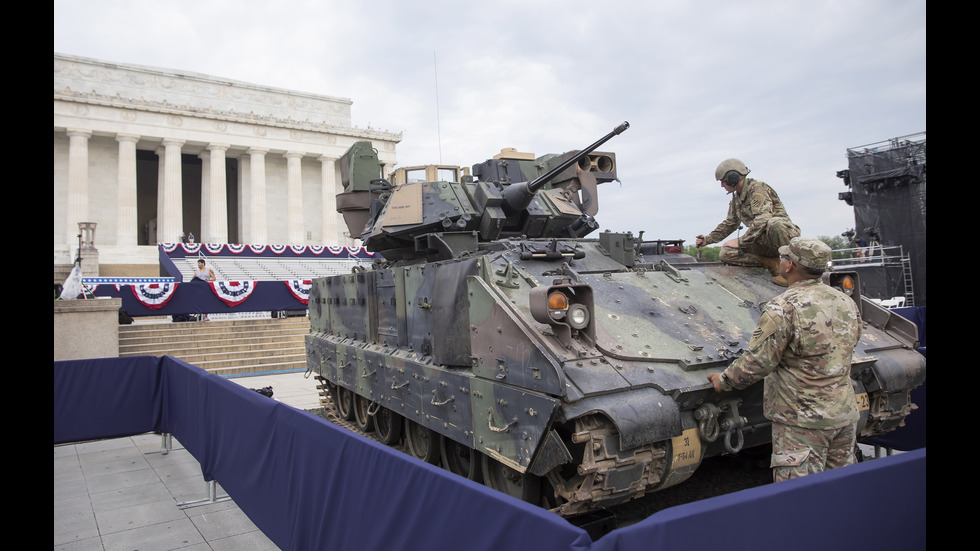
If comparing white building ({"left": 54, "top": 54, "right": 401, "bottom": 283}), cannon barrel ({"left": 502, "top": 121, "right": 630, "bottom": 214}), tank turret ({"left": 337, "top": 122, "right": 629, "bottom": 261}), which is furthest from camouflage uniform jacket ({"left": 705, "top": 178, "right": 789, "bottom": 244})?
white building ({"left": 54, "top": 54, "right": 401, "bottom": 283})

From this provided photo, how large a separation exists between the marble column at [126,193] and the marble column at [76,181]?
5.72 feet

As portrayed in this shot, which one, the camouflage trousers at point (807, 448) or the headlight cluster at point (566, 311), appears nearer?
the camouflage trousers at point (807, 448)

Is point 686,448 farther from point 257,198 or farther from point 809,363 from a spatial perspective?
point 257,198

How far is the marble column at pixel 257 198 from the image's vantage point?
42.7 m

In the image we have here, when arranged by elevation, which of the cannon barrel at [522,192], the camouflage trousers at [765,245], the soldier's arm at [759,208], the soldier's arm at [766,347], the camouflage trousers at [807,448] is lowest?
the camouflage trousers at [807,448]

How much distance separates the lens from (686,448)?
4.66 metres

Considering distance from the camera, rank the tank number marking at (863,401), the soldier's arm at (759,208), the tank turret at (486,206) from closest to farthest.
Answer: the tank number marking at (863,401), the soldier's arm at (759,208), the tank turret at (486,206)

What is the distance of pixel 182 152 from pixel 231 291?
29049 mm

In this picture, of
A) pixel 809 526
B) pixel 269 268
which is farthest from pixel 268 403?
pixel 269 268

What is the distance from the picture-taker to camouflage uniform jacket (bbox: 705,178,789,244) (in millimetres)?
6453

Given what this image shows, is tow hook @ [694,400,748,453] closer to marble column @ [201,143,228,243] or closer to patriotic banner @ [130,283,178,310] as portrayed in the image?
patriotic banner @ [130,283,178,310]

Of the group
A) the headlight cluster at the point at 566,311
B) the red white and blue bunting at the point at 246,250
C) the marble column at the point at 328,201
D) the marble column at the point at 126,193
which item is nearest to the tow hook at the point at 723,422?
the headlight cluster at the point at 566,311

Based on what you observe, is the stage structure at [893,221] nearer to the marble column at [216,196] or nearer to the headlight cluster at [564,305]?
the headlight cluster at [564,305]
